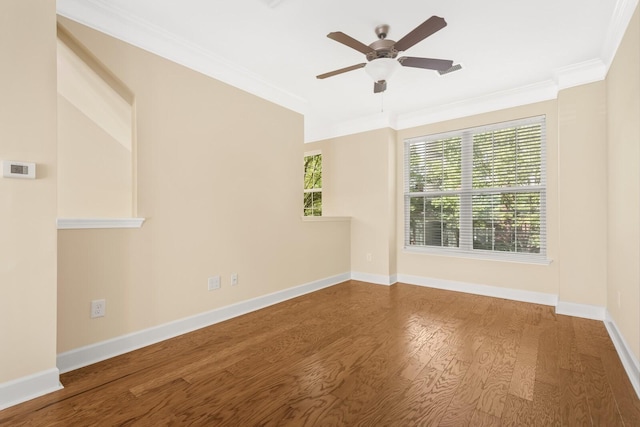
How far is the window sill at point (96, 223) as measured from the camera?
205cm

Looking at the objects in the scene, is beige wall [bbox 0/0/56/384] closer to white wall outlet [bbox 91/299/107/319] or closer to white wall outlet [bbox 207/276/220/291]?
white wall outlet [bbox 91/299/107/319]

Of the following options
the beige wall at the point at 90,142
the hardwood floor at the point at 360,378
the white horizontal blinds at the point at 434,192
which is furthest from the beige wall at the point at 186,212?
the white horizontal blinds at the point at 434,192

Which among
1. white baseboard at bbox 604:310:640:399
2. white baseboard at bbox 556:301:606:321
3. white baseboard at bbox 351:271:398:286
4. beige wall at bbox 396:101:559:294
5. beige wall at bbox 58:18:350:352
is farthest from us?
white baseboard at bbox 351:271:398:286

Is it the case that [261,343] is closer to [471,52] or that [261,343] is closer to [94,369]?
[94,369]

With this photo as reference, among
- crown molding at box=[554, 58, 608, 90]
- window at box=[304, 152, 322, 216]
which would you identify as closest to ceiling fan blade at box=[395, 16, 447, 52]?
crown molding at box=[554, 58, 608, 90]

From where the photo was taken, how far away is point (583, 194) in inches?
123

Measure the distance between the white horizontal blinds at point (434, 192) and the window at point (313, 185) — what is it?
164cm

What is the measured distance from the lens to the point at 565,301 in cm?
324

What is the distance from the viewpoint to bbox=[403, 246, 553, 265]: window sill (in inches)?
142

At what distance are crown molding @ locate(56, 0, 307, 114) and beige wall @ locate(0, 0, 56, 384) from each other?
1.34ft

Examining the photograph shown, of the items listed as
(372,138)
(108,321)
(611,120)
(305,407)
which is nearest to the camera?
(305,407)

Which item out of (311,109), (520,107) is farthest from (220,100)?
(520,107)

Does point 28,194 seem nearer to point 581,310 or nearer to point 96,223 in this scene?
point 96,223

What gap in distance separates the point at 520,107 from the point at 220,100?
360 centimetres
